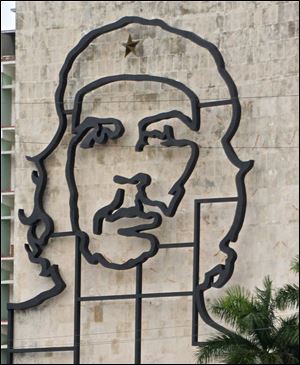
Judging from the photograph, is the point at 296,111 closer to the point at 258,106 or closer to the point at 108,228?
the point at 258,106

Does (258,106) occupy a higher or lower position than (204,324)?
higher

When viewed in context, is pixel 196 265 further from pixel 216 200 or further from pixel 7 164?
pixel 7 164

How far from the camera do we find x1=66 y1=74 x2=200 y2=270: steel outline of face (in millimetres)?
51562

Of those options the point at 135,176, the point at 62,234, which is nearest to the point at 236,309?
the point at 135,176

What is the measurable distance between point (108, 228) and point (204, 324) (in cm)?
314

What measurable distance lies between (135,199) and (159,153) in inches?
45.1

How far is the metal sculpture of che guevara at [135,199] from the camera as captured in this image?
5116cm

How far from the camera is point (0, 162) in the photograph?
5928 centimetres

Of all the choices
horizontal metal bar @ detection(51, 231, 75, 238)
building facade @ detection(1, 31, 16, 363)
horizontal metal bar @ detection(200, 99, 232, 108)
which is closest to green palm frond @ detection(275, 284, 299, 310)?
horizontal metal bar @ detection(200, 99, 232, 108)

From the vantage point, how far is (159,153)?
5206 centimetres

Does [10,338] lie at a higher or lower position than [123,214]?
lower

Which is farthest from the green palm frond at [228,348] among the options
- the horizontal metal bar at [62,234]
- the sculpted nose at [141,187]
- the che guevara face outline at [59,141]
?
the horizontal metal bar at [62,234]

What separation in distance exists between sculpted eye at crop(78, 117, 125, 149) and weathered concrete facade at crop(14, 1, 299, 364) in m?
0.23

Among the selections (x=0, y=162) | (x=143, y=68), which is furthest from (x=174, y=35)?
(x=0, y=162)
